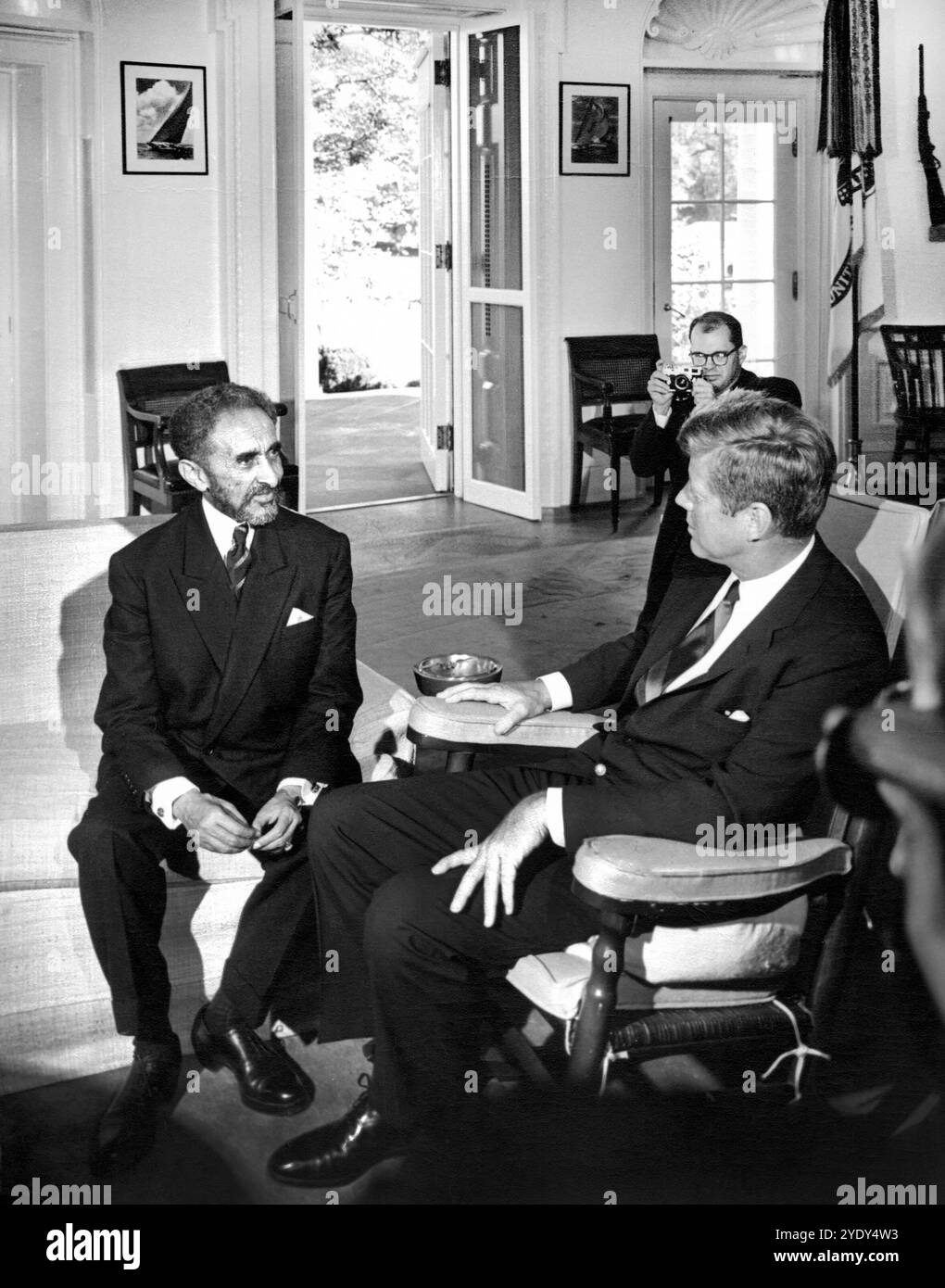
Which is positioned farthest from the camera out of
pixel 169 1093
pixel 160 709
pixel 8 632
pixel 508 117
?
pixel 508 117

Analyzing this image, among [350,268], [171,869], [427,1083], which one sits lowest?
[427,1083]

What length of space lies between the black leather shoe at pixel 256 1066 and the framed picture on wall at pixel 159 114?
195cm

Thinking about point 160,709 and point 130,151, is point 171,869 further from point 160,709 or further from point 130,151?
point 130,151

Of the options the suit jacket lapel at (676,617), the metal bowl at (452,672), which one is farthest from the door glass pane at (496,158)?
the suit jacket lapel at (676,617)

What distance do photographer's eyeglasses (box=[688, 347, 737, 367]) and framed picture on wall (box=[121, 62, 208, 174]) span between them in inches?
50.6

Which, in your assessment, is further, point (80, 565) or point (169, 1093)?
point (80, 565)

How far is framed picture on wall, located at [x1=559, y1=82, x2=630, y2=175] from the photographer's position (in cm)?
324

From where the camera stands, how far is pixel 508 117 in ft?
11.8

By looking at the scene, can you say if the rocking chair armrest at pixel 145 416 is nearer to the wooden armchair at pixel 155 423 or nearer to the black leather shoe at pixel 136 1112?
the wooden armchair at pixel 155 423

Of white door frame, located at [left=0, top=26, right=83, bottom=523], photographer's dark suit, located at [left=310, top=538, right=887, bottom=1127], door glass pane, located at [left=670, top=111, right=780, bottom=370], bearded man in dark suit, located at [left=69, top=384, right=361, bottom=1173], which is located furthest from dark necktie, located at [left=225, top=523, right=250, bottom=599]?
door glass pane, located at [left=670, top=111, right=780, bottom=370]

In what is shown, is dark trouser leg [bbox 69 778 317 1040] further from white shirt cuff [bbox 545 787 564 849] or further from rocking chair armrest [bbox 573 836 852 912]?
rocking chair armrest [bbox 573 836 852 912]

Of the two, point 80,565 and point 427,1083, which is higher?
point 80,565

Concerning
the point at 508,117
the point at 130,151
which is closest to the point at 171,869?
the point at 130,151
